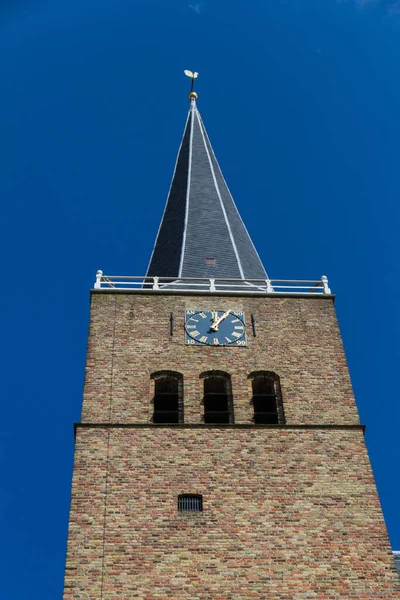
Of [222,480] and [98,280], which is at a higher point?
[98,280]

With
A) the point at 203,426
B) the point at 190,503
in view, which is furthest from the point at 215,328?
the point at 190,503

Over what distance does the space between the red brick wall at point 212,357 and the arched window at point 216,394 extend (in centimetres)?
18

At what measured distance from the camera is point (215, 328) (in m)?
24.8

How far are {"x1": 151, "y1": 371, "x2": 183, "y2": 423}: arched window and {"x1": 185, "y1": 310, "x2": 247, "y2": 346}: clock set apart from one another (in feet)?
3.77

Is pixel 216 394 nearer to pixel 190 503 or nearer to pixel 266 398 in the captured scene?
pixel 266 398

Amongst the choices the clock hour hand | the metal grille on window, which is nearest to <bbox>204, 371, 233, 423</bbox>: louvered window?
the clock hour hand

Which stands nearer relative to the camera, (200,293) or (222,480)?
(222,480)

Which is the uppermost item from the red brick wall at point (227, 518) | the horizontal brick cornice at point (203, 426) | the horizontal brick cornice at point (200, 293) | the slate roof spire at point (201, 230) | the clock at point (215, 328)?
the slate roof spire at point (201, 230)

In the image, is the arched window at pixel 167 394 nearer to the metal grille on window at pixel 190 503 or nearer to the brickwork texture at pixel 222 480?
the brickwork texture at pixel 222 480

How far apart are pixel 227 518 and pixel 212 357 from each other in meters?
4.92

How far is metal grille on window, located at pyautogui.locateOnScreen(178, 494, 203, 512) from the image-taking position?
795 inches

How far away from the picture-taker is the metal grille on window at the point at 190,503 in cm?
2020

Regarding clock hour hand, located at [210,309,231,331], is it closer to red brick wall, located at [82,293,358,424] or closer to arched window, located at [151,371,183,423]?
red brick wall, located at [82,293,358,424]

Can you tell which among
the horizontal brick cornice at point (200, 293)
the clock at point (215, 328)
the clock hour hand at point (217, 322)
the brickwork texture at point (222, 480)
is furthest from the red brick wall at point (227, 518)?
the horizontal brick cornice at point (200, 293)
